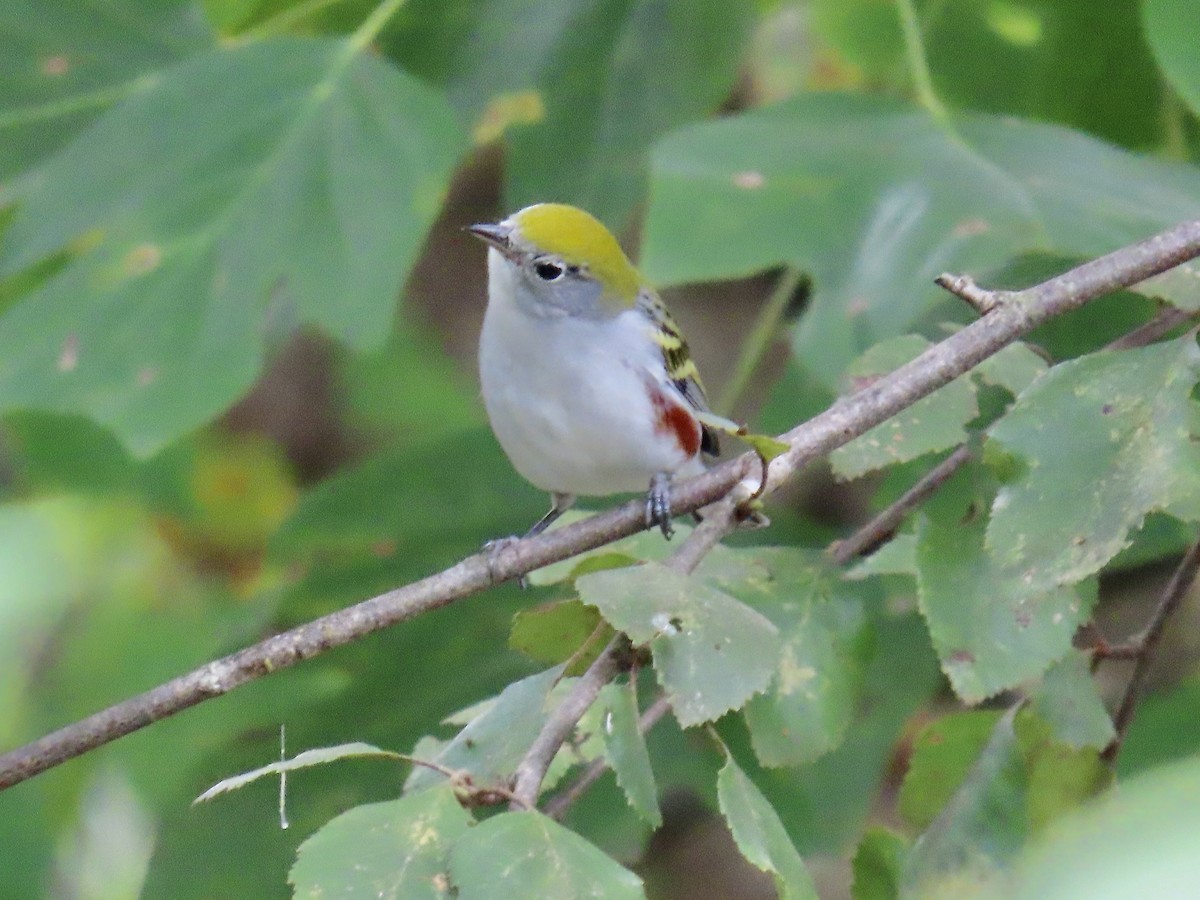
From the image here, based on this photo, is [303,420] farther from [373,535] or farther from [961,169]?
[961,169]

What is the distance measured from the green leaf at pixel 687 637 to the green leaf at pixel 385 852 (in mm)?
176

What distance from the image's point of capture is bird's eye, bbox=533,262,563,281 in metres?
2.10

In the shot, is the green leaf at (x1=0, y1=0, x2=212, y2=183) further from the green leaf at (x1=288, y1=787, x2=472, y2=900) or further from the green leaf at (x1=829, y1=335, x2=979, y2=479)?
the green leaf at (x1=288, y1=787, x2=472, y2=900)

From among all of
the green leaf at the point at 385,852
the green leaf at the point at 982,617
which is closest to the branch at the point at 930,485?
the green leaf at the point at 982,617

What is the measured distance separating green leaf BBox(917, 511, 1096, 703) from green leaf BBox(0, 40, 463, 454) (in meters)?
1.00

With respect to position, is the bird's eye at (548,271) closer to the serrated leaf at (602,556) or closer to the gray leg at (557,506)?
the gray leg at (557,506)

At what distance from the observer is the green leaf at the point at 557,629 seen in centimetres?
117

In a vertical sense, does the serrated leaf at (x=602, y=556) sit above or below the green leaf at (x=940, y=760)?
above

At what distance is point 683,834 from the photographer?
10.7ft

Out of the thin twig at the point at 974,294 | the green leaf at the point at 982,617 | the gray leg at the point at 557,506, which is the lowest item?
the gray leg at the point at 557,506

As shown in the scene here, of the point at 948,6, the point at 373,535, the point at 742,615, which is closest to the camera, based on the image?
the point at 742,615

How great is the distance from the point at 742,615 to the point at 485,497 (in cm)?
131

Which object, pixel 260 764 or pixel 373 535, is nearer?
pixel 260 764

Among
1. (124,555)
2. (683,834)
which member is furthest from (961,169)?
(124,555)
